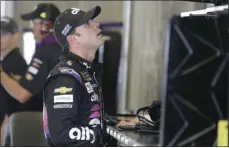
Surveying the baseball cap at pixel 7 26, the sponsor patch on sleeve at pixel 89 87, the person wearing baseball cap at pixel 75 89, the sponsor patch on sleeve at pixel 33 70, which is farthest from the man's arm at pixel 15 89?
the sponsor patch on sleeve at pixel 89 87

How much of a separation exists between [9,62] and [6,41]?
0.75ft

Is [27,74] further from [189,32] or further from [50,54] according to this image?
[189,32]

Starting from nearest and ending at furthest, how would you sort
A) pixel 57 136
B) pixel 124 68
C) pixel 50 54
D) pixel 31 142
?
pixel 57 136
pixel 31 142
pixel 50 54
pixel 124 68

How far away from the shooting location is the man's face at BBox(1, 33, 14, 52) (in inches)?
140

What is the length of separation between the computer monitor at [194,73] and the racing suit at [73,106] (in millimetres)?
647

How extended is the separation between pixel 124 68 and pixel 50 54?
1.56 metres

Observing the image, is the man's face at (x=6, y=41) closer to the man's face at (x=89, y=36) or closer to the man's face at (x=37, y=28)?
the man's face at (x=37, y=28)

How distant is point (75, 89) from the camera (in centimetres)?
175

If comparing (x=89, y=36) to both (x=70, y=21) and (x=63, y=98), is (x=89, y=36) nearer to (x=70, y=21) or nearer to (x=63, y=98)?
(x=70, y=21)

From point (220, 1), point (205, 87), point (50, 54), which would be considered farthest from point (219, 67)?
point (50, 54)

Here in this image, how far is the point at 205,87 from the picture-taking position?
112 cm

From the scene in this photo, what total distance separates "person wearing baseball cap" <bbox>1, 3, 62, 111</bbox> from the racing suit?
1346 millimetres

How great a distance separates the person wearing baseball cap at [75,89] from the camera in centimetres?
171

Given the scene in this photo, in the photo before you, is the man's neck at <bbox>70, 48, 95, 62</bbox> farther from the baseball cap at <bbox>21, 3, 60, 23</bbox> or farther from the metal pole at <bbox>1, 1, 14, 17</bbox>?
the metal pole at <bbox>1, 1, 14, 17</bbox>
